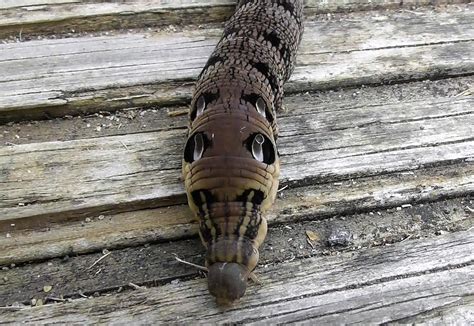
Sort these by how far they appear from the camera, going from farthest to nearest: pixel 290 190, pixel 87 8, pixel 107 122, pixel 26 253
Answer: pixel 87 8 < pixel 107 122 < pixel 290 190 < pixel 26 253

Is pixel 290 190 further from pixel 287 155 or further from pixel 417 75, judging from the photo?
pixel 417 75

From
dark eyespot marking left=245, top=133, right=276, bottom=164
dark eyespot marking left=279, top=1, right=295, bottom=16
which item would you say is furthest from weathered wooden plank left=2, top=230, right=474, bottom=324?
dark eyespot marking left=279, top=1, right=295, bottom=16

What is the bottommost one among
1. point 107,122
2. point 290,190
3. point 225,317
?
point 225,317

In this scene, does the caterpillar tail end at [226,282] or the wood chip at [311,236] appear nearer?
the caterpillar tail end at [226,282]

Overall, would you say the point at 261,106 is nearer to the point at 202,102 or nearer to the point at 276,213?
the point at 202,102

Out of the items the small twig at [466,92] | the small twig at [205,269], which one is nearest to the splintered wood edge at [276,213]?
the small twig at [205,269]

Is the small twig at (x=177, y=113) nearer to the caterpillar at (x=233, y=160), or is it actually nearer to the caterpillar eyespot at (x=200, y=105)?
the caterpillar at (x=233, y=160)

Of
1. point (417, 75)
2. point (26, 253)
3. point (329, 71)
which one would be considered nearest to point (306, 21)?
point (329, 71)

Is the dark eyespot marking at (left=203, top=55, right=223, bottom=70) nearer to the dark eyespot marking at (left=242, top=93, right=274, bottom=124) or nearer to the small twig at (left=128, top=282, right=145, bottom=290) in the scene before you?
the dark eyespot marking at (left=242, top=93, right=274, bottom=124)
